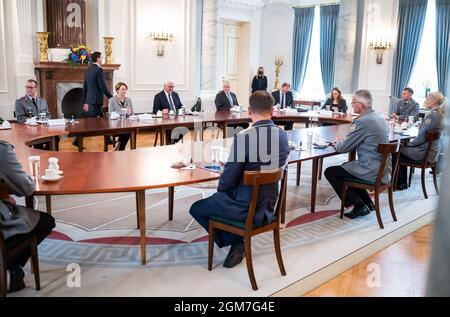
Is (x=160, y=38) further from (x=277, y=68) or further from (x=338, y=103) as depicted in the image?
(x=338, y=103)

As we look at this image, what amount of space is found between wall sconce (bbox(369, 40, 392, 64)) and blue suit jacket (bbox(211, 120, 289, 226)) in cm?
813

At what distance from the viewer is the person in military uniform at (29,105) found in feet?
19.3

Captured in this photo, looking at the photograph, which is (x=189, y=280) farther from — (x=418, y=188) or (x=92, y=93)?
(x=92, y=93)

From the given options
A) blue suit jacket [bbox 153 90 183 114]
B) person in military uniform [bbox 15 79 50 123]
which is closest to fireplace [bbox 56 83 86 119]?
blue suit jacket [bbox 153 90 183 114]

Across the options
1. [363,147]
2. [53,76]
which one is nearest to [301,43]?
[53,76]

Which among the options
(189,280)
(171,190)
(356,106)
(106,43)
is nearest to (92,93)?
(106,43)

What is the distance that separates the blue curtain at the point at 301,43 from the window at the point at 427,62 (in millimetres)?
3194

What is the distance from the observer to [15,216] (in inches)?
A: 104

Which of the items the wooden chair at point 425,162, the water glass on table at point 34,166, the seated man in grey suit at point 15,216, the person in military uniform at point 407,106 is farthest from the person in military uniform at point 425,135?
the seated man in grey suit at point 15,216

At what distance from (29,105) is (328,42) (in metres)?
8.35

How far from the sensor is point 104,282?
9.78 ft

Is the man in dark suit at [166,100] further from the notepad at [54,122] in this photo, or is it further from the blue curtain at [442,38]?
the blue curtain at [442,38]
